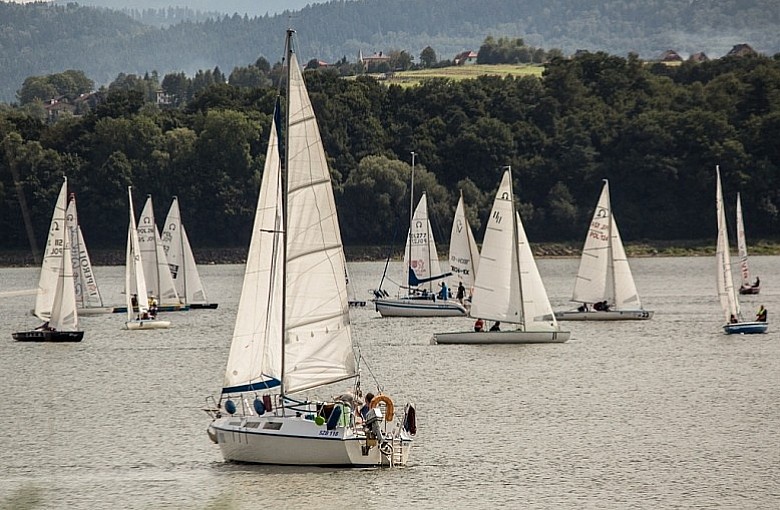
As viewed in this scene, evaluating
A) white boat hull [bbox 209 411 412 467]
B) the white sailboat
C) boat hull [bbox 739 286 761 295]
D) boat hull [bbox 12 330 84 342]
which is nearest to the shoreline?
boat hull [bbox 739 286 761 295]

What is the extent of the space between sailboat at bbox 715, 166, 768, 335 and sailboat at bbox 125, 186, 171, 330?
25.7m

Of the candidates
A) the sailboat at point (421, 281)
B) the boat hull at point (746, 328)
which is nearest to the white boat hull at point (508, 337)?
the boat hull at point (746, 328)

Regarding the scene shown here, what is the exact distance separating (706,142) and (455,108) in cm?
2601

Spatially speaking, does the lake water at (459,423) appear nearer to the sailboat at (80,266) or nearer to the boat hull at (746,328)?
the boat hull at (746,328)

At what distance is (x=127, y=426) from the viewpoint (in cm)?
4075

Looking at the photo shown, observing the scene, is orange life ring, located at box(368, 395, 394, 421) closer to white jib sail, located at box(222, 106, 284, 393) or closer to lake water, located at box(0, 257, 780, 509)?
lake water, located at box(0, 257, 780, 509)

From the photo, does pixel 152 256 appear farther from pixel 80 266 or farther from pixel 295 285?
pixel 295 285

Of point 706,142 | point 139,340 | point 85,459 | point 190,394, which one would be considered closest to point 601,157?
point 706,142

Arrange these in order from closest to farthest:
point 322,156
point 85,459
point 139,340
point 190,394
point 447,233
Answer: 1. point 322,156
2. point 85,459
3. point 190,394
4. point 139,340
5. point 447,233

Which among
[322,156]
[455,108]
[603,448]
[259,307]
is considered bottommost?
[603,448]

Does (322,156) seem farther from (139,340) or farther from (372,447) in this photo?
(139,340)

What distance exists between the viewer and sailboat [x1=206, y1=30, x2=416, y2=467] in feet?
99.4

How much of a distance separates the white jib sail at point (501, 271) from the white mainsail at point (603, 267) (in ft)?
33.7

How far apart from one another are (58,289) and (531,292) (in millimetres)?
19161
